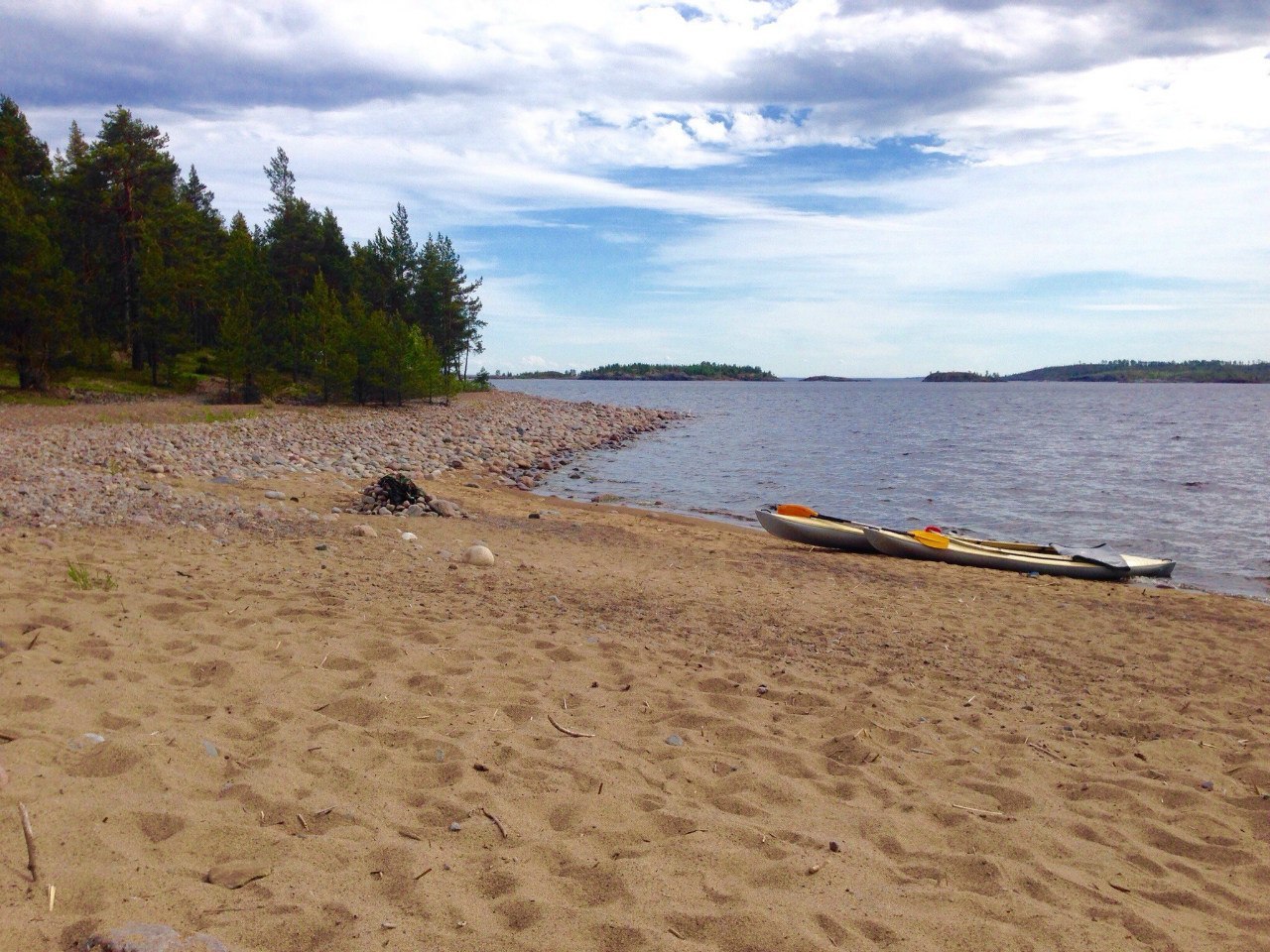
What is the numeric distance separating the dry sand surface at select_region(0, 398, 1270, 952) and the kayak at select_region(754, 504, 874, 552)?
550 cm

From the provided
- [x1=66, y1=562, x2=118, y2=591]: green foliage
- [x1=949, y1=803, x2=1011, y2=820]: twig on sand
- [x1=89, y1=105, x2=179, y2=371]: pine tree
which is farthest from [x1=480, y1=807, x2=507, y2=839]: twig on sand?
[x1=89, y1=105, x2=179, y2=371]: pine tree

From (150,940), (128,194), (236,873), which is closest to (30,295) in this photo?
(128,194)

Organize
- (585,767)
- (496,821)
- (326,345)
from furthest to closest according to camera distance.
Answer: (326,345) → (585,767) → (496,821)

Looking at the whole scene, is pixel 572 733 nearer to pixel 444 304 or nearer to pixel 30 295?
pixel 30 295

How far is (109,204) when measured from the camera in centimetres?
3384

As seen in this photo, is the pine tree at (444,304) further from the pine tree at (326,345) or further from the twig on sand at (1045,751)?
the twig on sand at (1045,751)

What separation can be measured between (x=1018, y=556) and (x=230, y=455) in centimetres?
1448

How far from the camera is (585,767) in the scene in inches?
170

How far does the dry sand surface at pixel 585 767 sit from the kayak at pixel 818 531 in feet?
18.1

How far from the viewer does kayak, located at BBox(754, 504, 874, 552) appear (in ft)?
45.8

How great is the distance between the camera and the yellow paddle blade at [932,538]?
13469 millimetres

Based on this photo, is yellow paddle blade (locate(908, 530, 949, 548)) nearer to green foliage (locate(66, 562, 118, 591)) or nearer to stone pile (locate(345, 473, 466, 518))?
stone pile (locate(345, 473, 466, 518))

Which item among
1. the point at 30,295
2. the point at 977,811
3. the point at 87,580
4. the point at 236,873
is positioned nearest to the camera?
the point at 236,873

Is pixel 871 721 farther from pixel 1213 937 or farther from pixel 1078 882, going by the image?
pixel 1213 937
